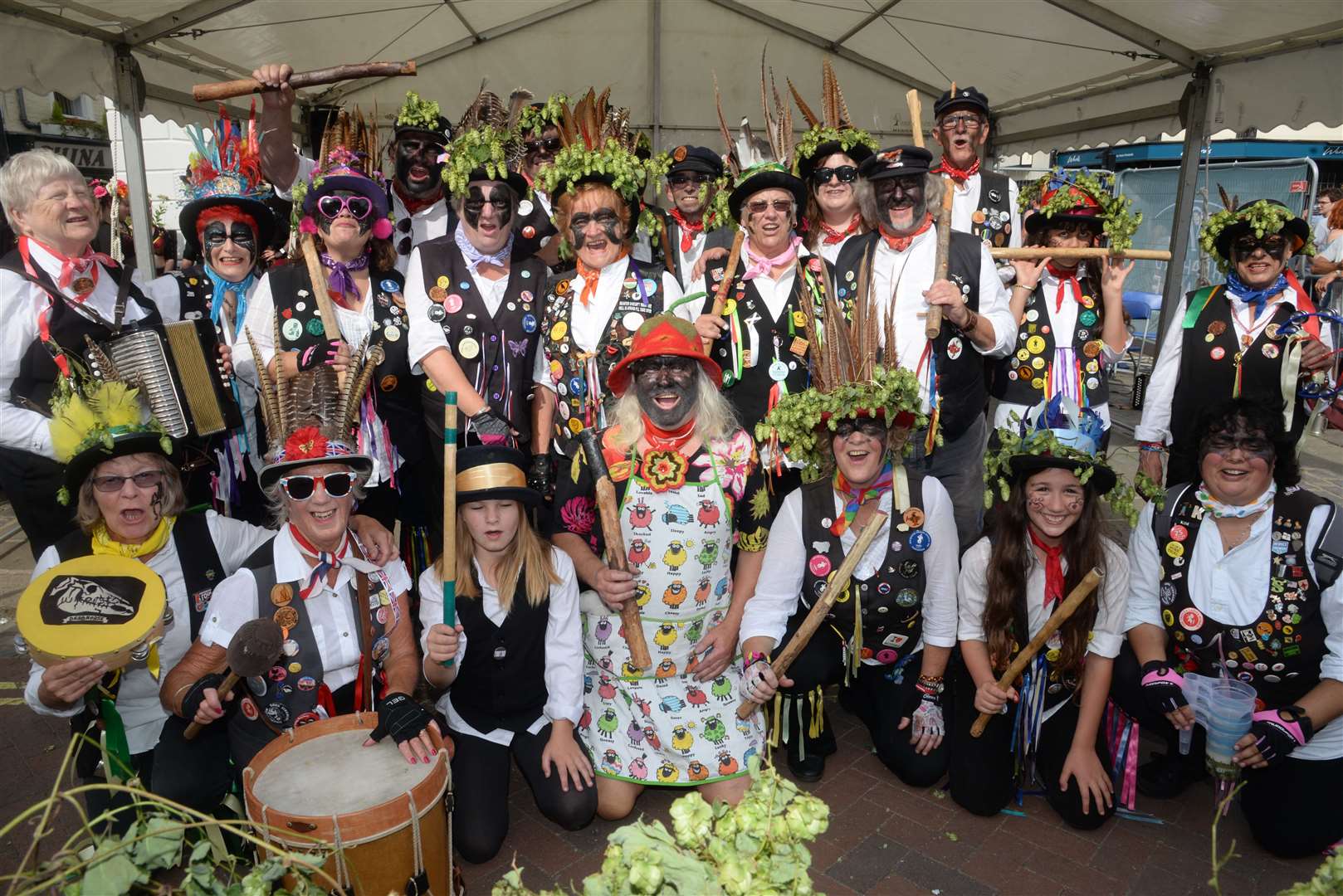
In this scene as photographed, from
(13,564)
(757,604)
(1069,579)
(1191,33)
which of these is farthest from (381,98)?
(1069,579)

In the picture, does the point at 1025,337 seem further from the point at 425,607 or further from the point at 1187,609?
the point at 425,607

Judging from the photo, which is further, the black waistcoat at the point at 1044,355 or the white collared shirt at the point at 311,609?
the black waistcoat at the point at 1044,355

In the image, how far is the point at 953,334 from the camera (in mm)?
4000

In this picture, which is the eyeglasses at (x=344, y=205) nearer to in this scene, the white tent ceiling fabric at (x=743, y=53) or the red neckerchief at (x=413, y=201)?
the red neckerchief at (x=413, y=201)

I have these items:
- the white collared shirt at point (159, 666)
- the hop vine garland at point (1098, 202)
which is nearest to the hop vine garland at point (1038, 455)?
the hop vine garland at point (1098, 202)

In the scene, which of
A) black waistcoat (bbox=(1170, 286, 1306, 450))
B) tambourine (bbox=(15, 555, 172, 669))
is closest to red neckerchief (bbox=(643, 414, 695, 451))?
tambourine (bbox=(15, 555, 172, 669))

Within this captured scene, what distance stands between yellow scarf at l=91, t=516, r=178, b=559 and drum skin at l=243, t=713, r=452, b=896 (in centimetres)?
95

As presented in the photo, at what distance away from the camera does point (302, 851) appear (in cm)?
226

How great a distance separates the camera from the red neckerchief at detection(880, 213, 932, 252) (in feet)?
13.3

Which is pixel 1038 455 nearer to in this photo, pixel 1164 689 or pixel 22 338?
pixel 1164 689

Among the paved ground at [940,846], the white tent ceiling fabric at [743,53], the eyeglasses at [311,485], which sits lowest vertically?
the paved ground at [940,846]

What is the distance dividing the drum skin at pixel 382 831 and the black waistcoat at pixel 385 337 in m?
1.84

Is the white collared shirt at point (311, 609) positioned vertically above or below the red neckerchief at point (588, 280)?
below

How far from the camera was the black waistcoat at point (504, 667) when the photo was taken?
3229 mm
